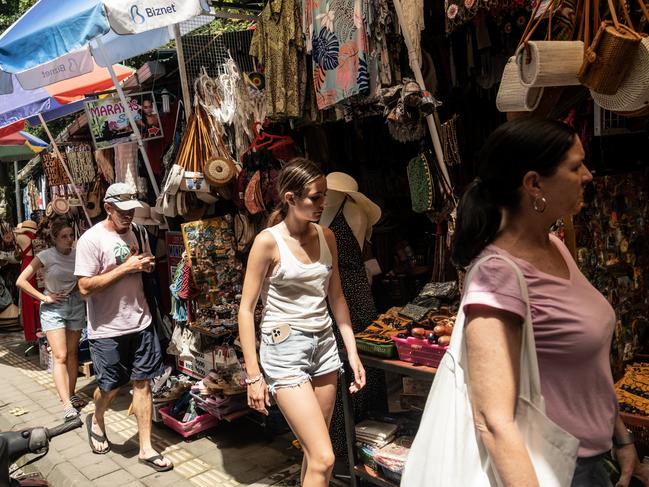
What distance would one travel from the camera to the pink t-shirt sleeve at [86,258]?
4430mm

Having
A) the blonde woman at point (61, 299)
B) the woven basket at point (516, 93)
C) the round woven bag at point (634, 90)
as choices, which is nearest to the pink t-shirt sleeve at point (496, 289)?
the round woven bag at point (634, 90)

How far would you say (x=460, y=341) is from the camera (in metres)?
1.51

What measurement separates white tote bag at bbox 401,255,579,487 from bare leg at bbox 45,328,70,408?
4.75m

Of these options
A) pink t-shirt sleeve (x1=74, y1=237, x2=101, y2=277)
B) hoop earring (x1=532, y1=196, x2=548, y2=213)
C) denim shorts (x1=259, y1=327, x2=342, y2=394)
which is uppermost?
hoop earring (x1=532, y1=196, x2=548, y2=213)

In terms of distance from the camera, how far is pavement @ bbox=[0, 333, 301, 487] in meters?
4.29

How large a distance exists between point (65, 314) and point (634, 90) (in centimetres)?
559

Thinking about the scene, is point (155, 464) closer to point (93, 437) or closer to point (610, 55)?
point (93, 437)

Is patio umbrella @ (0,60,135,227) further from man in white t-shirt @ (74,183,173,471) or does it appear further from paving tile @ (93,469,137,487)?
paving tile @ (93,469,137,487)

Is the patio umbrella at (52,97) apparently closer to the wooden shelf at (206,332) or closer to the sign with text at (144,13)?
the wooden shelf at (206,332)

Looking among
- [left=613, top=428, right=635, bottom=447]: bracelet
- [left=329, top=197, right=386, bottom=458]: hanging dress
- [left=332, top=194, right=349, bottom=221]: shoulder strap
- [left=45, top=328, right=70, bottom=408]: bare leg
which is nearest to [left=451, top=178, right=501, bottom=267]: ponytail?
[left=613, top=428, right=635, bottom=447]: bracelet

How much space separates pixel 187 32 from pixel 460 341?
5083 millimetres

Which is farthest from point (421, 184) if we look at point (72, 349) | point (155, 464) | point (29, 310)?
point (29, 310)

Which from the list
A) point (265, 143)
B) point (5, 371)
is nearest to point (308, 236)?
point (265, 143)

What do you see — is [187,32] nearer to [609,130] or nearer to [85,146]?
[85,146]
